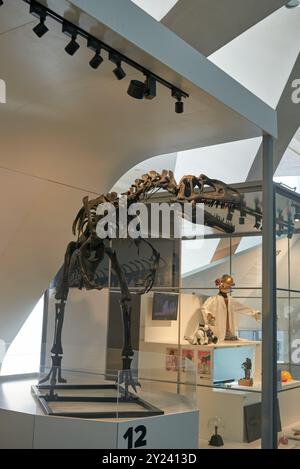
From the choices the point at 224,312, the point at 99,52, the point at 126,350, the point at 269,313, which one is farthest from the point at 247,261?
the point at 99,52

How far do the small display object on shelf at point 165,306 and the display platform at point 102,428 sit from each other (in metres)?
2.45

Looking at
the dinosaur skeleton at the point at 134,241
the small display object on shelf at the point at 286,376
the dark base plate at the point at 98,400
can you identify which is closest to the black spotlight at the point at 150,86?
the dinosaur skeleton at the point at 134,241

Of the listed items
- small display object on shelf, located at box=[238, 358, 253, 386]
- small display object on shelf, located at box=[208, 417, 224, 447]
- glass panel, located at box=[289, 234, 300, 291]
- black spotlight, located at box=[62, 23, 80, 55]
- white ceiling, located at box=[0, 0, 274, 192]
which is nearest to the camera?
black spotlight, located at box=[62, 23, 80, 55]

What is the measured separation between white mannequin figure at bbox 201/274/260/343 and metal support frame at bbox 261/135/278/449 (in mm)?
1875

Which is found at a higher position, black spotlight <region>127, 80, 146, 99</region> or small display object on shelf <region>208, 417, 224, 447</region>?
black spotlight <region>127, 80, 146, 99</region>

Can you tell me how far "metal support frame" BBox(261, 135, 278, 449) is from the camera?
3.93m

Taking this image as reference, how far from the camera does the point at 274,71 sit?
25.3ft

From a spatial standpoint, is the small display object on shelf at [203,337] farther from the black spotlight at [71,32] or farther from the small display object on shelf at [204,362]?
the black spotlight at [71,32]

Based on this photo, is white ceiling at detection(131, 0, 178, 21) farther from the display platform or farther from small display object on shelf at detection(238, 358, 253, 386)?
the display platform

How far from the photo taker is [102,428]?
10.5 feet

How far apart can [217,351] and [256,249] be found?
1303 mm

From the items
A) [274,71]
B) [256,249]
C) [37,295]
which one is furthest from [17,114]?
[274,71]

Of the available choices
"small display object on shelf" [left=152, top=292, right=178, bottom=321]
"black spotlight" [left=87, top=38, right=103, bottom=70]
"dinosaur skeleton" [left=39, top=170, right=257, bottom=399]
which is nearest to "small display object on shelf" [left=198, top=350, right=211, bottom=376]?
"small display object on shelf" [left=152, top=292, right=178, bottom=321]
